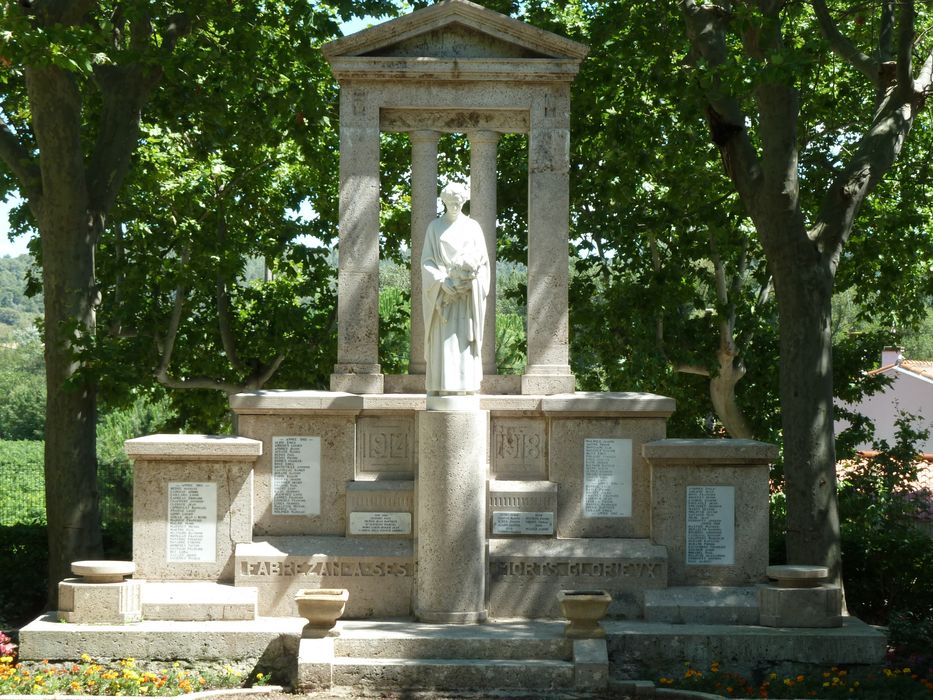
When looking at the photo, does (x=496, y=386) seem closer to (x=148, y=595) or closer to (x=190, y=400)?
(x=148, y=595)

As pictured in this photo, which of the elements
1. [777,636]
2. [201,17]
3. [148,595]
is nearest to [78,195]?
[201,17]

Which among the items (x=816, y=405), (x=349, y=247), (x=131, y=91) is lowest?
(x=816, y=405)

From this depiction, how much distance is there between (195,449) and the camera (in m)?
10.8

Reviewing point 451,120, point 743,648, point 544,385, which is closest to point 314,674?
point 743,648

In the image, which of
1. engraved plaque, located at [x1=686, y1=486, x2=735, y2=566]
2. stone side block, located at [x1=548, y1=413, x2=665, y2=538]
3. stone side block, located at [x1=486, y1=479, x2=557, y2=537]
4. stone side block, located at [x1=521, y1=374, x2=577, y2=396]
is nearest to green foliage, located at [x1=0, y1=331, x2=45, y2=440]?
stone side block, located at [x1=521, y1=374, x2=577, y2=396]

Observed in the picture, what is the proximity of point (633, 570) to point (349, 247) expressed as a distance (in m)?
3.79

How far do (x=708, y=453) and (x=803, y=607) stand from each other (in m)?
1.50

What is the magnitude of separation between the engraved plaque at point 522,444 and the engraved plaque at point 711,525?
132 cm

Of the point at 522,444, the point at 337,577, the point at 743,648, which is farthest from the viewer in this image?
the point at 522,444

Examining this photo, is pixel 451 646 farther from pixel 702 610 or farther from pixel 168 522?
pixel 168 522

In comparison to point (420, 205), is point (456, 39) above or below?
above

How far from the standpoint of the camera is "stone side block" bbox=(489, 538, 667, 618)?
10.7m

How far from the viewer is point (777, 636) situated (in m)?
9.87

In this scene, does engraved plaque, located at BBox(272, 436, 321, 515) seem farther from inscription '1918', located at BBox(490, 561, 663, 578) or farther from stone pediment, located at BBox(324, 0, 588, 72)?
stone pediment, located at BBox(324, 0, 588, 72)
